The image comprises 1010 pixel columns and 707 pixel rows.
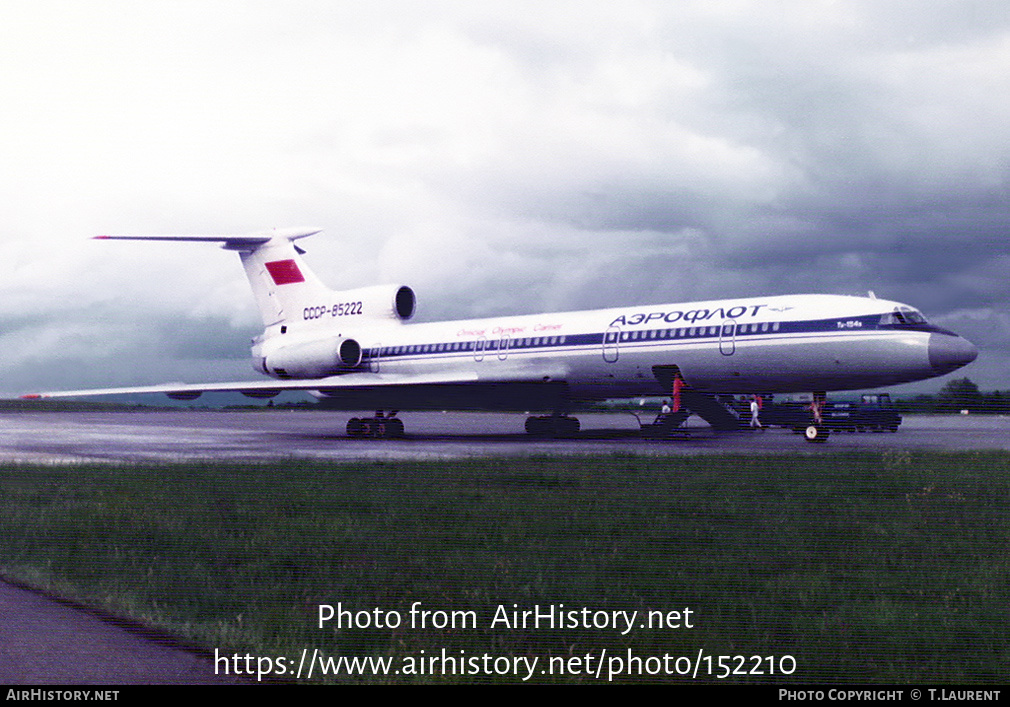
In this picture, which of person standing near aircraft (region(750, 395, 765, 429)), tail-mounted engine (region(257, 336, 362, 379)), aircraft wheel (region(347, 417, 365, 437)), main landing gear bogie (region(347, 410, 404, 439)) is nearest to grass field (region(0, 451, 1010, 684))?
person standing near aircraft (region(750, 395, 765, 429))

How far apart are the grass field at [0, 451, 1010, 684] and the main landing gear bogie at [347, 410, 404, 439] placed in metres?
14.7

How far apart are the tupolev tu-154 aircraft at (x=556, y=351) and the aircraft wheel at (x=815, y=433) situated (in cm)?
4

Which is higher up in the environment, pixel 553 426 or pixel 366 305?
pixel 366 305

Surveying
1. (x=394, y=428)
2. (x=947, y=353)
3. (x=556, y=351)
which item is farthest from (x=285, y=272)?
(x=947, y=353)

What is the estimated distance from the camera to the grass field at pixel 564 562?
208 inches

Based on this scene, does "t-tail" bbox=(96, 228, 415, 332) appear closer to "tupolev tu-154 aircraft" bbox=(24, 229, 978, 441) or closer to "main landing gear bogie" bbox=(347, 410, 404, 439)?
"tupolev tu-154 aircraft" bbox=(24, 229, 978, 441)

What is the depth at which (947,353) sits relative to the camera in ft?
62.5

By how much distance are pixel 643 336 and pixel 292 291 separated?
15429 mm

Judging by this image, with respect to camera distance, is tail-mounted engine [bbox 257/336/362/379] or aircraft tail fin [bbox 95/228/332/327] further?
aircraft tail fin [bbox 95/228/332/327]

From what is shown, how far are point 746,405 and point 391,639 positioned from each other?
73.9 feet

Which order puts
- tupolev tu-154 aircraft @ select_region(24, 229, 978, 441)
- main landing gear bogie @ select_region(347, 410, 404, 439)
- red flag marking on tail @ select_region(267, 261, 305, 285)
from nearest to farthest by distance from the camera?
tupolev tu-154 aircraft @ select_region(24, 229, 978, 441) < main landing gear bogie @ select_region(347, 410, 404, 439) < red flag marking on tail @ select_region(267, 261, 305, 285)

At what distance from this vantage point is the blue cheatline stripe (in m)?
19.9

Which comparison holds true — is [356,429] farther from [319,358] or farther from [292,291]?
[292,291]

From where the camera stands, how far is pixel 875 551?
25.4ft
